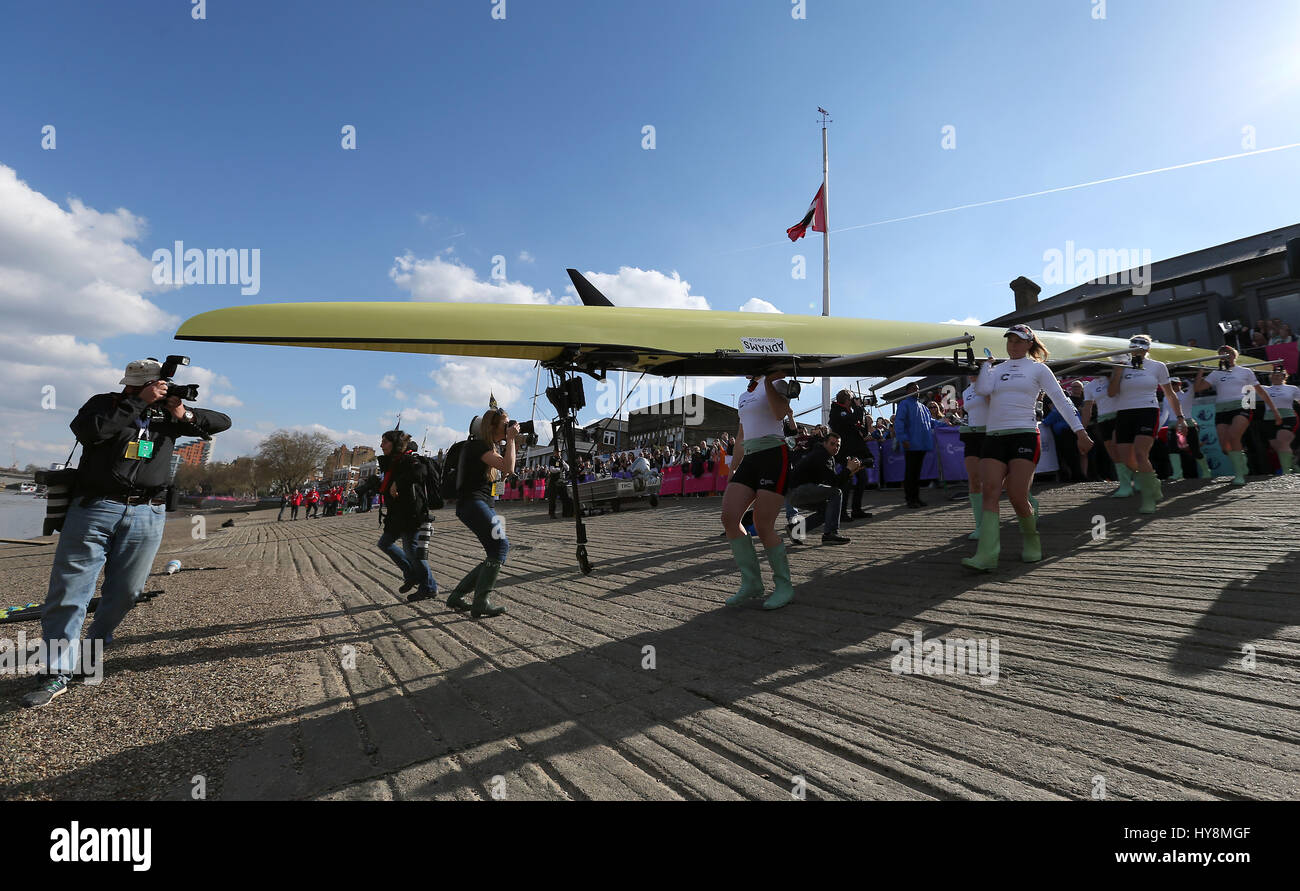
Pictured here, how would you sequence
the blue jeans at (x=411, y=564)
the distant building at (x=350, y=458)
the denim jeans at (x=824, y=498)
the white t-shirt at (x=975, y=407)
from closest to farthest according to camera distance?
the white t-shirt at (x=975, y=407) → the blue jeans at (x=411, y=564) → the denim jeans at (x=824, y=498) → the distant building at (x=350, y=458)

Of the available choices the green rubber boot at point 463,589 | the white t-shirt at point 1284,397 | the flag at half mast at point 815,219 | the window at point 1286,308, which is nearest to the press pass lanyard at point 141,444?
the green rubber boot at point 463,589

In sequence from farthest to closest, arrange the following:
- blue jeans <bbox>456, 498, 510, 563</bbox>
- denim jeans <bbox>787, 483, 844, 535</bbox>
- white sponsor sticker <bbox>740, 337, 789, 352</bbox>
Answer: denim jeans <bbox>787, 483, 844, 535</bbox>, white sponsor sticker <bbox>740, 337, 789, 352</bbox>, blue jeans <bbox>456, 498, 510, 563</bbox>

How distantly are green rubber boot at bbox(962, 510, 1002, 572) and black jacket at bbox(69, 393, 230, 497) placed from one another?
21.2ft

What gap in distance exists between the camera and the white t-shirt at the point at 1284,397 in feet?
27.8

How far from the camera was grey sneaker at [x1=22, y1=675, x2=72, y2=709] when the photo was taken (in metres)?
3.41

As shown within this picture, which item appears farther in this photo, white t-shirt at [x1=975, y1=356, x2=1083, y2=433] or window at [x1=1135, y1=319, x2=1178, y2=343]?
window at [x1=1135, y1=319, x2=1178, y2=343]

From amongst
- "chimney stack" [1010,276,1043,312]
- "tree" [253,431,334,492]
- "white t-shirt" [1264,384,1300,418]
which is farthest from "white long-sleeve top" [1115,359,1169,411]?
"tree" [253,431,334,492]

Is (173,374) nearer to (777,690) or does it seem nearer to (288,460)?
(777,690)

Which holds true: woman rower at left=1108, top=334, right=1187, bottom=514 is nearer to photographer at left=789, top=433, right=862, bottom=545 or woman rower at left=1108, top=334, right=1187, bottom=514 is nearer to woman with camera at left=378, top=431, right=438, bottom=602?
photographer at left=789, top=433, right=862, bottom=545

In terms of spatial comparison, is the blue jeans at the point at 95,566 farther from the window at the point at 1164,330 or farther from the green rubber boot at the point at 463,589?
the window at the point at 1164,330

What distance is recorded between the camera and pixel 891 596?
190 inches

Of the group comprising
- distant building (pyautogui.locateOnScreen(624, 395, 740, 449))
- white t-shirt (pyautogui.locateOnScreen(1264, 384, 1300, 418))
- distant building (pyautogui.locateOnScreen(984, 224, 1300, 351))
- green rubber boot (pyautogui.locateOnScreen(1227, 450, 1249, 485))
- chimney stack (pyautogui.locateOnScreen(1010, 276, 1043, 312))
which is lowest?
green rubber boot (pyautogui.locateOnScreen(1227, 450, 1249, 485))

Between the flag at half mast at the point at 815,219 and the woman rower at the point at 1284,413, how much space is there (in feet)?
54.4

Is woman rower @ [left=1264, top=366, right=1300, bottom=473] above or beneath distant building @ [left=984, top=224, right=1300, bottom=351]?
beneath
